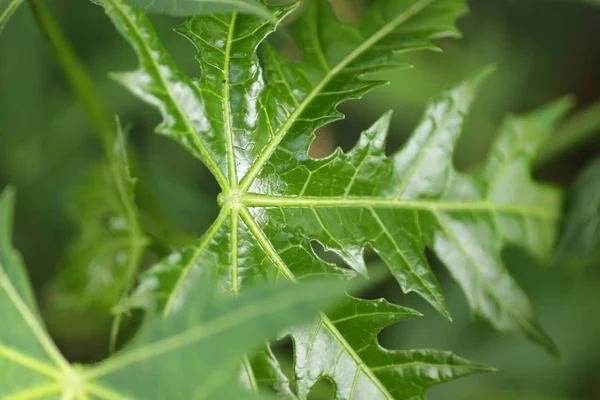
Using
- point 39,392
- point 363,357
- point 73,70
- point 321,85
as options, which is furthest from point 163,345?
point 73,70

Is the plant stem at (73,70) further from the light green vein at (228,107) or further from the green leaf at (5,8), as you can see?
the light green vein at (228,107)

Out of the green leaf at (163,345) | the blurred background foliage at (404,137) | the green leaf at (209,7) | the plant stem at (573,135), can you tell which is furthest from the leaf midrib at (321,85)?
the blurred background foliage at (404,137)

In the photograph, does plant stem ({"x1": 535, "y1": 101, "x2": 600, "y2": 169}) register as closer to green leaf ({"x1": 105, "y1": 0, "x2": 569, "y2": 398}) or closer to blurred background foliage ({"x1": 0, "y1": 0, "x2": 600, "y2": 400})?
blurred background foliage ({"x1": 0, "y1": 0, "x2": 600, "y2": 400})

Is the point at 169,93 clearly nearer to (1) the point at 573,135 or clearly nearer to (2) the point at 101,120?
(2) the point at 101,120

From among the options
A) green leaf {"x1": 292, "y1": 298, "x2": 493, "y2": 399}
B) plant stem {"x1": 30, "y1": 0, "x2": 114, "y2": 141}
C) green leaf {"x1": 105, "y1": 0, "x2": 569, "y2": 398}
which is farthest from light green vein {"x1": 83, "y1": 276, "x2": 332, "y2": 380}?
plant stem {"x1": 30, "y1": 0, "x2": 114, "y2": 141}

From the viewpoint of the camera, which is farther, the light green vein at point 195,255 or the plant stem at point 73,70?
the plant stem at point 73,70

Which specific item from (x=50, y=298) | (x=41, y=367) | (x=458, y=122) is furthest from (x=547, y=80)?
(x=41, y=367)
